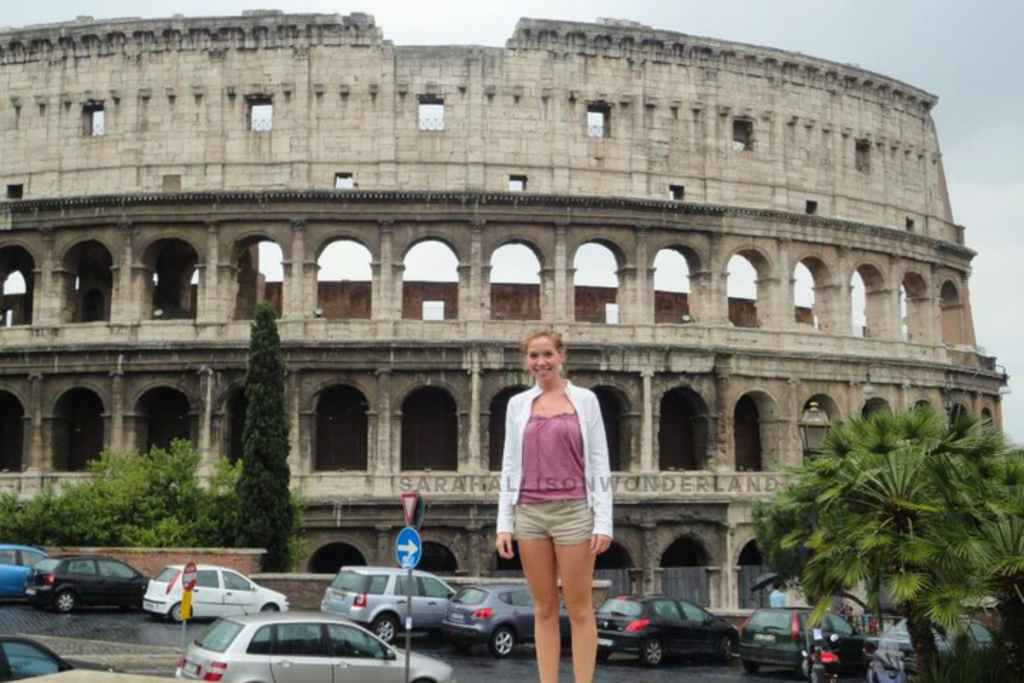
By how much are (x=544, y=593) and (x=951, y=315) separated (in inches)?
1675

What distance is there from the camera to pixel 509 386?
3672 cm

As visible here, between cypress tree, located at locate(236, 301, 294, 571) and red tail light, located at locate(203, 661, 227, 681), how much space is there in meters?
15.4

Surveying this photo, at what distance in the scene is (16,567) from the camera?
27.3m

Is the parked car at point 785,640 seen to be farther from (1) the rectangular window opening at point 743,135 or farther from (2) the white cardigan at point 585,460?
(1) the rectangular window opening at point 743,135

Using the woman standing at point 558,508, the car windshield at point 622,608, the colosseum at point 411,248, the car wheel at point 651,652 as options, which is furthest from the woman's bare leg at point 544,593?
the colosseum at point 411,248

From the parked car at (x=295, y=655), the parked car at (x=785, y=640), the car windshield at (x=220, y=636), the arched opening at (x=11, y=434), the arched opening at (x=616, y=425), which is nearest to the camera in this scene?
the parked car at (x=295, y=655)

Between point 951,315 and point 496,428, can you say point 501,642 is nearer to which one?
point 496,428

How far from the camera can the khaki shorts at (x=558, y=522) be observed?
7391 millimetres

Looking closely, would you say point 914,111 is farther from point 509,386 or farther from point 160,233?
point 160,233

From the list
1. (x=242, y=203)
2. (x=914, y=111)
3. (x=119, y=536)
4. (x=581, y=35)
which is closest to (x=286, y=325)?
(x=242, y=203)

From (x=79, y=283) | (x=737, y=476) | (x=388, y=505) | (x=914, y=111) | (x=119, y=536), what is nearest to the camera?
(x=119, y=536)

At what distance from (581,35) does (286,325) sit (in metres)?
13.5

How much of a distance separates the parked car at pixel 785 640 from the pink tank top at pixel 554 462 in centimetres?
1504

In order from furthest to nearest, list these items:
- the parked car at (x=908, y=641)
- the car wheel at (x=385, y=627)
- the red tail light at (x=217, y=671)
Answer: the car wheel at (x=385, y=627) < the red tail light at (x=217, y=671) < the parked car at (x=908, y=641)
